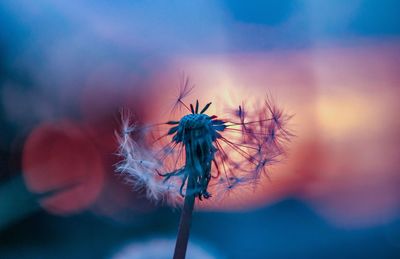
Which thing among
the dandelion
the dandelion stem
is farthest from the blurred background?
the dandelion stem

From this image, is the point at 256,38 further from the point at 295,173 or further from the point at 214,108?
the point at 295,173

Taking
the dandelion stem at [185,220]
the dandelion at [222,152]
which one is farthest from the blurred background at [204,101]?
the dandelion stem at [185,220]

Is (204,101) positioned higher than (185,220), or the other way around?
(204,101)

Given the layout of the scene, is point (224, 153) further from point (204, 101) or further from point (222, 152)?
point (204, 101)

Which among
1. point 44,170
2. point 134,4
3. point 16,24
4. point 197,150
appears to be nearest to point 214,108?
point 197,150

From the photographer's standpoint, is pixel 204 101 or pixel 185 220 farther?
pixel 204 101

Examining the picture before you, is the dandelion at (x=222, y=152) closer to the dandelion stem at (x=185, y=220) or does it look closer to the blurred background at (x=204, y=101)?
the dandelion stem at (x=185, y=220)

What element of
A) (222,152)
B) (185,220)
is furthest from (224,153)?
(185,220)

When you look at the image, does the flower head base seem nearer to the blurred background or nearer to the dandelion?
the dandelion
